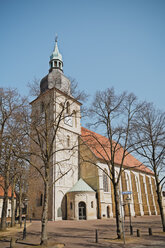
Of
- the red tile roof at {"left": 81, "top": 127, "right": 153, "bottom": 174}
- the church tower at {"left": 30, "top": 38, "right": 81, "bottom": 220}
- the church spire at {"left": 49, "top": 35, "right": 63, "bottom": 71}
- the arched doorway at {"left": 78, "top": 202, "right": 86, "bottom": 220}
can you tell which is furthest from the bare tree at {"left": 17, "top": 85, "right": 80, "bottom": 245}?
the church spire at {"left": 49, "top": 35, "right": 63, "bottom": 71}

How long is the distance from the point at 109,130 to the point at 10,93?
9.13 m

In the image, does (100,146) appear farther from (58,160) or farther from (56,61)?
(56,61)

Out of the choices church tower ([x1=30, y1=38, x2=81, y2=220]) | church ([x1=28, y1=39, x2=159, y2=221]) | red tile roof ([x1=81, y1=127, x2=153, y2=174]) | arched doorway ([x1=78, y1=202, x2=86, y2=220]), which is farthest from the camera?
arched doorway ([x1=78, y1=202, x2=86, y2=220])

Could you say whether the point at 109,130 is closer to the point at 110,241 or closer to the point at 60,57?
the point at 110,241

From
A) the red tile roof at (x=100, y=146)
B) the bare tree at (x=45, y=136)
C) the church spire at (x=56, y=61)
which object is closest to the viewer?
the bare tree at (x=45, y=136)

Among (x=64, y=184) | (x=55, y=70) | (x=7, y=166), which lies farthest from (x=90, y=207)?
(x=55, y=70)

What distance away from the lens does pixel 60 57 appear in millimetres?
36906

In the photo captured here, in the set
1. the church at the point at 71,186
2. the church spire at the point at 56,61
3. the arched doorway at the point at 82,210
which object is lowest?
the arched doorway at the point at 82,210

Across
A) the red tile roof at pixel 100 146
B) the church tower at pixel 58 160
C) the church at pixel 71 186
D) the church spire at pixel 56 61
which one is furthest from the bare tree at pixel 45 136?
the church spire at pixel 56 61

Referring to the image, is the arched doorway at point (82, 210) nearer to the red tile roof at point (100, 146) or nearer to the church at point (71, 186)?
the church at point (71, 186)

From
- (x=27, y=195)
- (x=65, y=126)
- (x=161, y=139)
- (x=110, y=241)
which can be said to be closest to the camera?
(x=110, y=241)

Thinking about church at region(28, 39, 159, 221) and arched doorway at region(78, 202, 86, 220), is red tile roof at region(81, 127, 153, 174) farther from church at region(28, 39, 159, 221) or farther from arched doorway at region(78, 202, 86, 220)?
arched doorway at region(78, 202, 86, 220)

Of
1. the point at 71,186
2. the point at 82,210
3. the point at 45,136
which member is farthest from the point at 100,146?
the point at 45,136

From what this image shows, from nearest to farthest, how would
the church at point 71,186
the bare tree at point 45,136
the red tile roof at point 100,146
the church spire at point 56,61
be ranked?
the bare tree at point 45,136, the red tile roof at point 100,146, the church at point 71,186, the church spire at point 56,61
